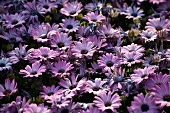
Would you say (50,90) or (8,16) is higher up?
(8,16)

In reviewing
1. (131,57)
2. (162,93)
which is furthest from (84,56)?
(162,93)

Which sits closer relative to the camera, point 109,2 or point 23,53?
point 23,53

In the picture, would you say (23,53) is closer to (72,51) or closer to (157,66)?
(72,51)

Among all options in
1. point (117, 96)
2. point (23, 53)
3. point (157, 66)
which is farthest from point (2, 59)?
point (157, 66)

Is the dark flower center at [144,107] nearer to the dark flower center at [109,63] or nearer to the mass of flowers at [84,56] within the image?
the mass of flowers at [84,56]

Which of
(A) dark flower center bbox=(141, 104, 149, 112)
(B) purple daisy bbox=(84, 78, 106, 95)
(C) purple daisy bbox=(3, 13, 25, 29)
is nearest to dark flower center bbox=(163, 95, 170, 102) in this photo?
(A) dark flower center bbox=(141, 104, 149, 112)

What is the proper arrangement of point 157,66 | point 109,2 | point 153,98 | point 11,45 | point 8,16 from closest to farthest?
1. point 153,98
2. point 157,66
3. point 11,45
4. point 8,16
5. point 109,2

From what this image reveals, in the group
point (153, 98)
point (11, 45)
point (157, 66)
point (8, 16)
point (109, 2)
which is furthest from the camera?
point (109, 2)

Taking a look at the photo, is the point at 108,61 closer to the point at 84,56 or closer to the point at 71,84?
the point at 84,56
